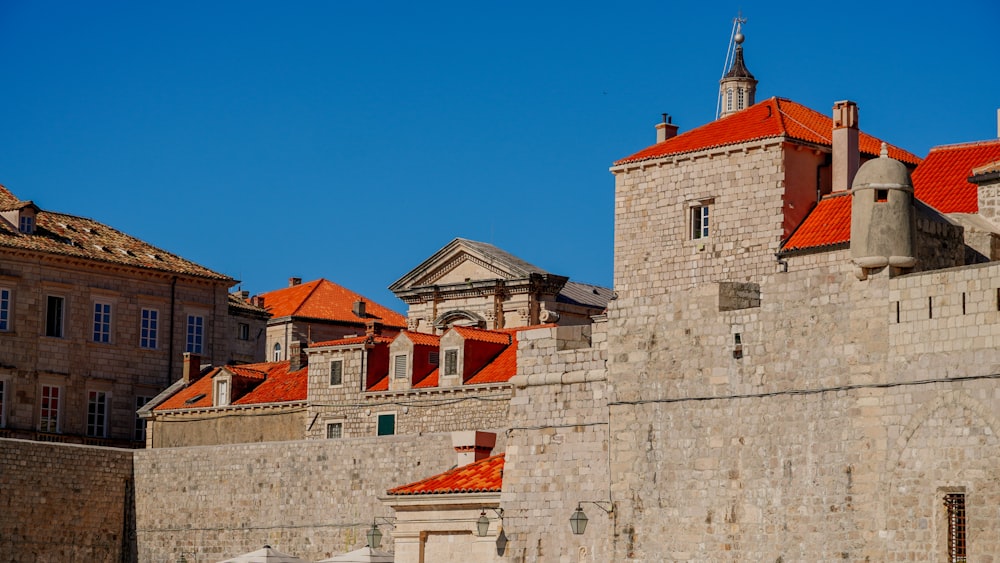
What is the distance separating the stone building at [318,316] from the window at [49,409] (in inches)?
776

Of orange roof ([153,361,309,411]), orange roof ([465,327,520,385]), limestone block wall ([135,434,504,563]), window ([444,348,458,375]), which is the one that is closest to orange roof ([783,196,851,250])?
limestone block wall ([135,434,504,563])

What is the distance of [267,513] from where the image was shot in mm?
45625

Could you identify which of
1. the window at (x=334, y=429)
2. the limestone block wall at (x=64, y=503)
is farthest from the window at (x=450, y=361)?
the limestone block wall at (x=64, y=503)

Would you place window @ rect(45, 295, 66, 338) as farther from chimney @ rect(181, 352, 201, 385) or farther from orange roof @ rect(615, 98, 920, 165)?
orange roof @ rect(615, 98, 920, 165)

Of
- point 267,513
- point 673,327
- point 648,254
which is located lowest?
point 267,513

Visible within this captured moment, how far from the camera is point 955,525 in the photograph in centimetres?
2489

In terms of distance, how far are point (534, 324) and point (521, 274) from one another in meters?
1.88

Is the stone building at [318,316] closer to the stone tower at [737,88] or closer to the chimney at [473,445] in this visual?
the stone tower at [737,88]

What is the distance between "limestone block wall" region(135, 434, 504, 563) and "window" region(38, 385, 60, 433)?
7486mm

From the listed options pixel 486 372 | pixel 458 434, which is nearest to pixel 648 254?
pixel 486 372

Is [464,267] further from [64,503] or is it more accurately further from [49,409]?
[64,503]

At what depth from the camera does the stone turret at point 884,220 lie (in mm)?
26016

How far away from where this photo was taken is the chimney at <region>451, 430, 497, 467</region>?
35.9m

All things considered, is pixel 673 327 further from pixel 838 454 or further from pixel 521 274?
pixel 521 274
